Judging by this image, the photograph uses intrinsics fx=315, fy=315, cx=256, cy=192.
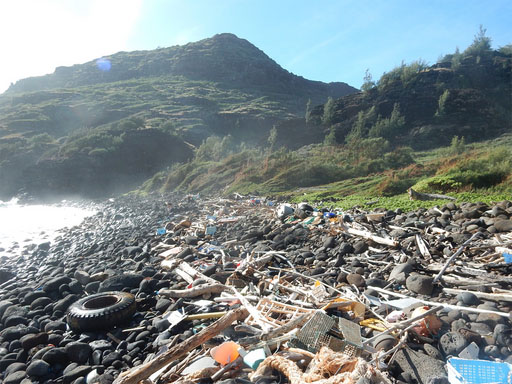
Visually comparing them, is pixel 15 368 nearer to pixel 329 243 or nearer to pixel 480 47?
pixel 329 243

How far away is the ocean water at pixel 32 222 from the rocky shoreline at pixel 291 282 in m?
7.07

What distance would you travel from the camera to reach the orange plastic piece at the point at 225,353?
10.3ft

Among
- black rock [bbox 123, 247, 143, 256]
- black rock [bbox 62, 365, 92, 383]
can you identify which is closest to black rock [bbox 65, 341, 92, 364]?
black rock [bbox 62, 365, 92, 383]

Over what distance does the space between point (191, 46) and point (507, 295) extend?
456 feet

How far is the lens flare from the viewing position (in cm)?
11119

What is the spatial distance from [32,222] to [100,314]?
20.5 m

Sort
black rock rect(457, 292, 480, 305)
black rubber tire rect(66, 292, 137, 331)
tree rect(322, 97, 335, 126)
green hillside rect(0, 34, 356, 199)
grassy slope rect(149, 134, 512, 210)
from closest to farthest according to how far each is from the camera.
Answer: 1. black rock rect(457, 292, 480, 305)
2. black rubber tire rect(66, 292, 137, 331)
3. grassy slope rect(149, 134, 512, 210)
4. green hillside rect(0, 34, 356, 199)
5. tree rect(322, 97, 335, 126)

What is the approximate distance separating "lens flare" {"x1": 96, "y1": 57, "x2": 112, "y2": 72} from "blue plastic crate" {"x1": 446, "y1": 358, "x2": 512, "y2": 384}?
422ft

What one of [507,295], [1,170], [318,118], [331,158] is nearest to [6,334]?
[507,295]

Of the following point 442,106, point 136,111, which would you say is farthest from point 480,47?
point 136,111

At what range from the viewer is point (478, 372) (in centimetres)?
239

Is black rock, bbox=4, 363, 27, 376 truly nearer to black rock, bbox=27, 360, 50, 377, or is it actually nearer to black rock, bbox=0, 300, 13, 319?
black rock, bbox=27, 360, 50, 377

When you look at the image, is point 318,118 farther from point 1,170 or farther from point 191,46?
point 191,46

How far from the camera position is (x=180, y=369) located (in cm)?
329
